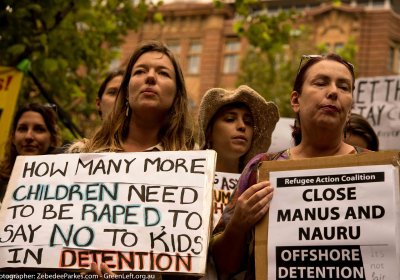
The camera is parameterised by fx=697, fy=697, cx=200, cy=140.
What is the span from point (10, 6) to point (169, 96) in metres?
3.08

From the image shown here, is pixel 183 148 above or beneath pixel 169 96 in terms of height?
beneath

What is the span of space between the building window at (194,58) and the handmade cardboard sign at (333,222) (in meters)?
30.2

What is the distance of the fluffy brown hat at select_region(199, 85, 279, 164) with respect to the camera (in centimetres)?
398

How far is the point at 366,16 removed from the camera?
101ft

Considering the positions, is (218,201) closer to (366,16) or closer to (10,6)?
(10,6)

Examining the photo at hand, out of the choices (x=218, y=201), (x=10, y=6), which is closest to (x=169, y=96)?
(x=218, y=201)

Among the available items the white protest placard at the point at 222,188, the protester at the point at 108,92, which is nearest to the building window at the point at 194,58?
the protester at the point at 108,92

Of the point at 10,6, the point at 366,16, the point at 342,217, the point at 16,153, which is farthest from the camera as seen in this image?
the point at 366,16

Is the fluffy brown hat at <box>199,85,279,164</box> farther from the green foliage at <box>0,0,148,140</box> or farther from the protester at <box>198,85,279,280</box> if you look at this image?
the green foliage at <box>0,0,148,140</box>

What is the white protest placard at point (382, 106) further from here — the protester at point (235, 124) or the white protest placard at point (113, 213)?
the white protest placard at point (113, 213)

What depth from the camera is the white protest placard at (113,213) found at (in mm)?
2744

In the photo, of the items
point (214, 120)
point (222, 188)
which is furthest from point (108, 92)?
point (222, 188)

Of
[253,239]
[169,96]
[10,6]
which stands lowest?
[253,239]

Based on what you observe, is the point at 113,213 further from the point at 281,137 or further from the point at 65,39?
the point at 65,39
